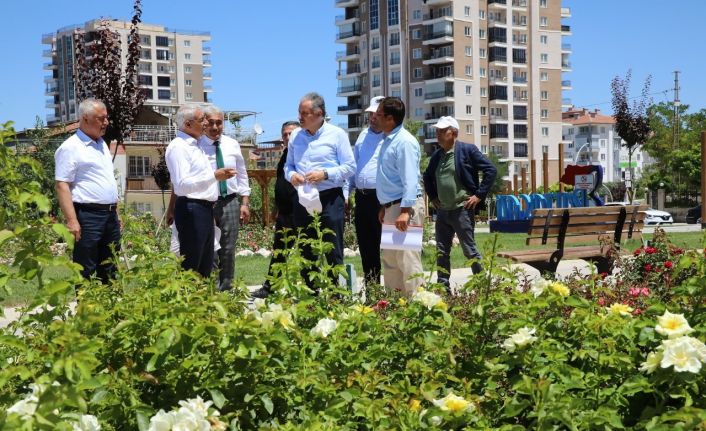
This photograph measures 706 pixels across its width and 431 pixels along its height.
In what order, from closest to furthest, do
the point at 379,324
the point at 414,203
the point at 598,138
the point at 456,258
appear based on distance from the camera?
1. the point at 379,324
2. the point at 414,203
3. the point at 456,258
4. the point at 598,138

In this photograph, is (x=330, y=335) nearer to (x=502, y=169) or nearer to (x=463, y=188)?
(x=463, y=188)

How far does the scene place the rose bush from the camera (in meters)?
2.41

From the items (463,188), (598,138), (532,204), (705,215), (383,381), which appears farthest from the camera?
(598,138)

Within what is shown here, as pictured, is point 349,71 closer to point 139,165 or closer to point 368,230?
point 139,165

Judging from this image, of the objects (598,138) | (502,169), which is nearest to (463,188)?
(502,169)

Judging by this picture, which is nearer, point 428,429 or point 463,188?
point 428,429

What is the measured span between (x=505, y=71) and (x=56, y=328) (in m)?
107

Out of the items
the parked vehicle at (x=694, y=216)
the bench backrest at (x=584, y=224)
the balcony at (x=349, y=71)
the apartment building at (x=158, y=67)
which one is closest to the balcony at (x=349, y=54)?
the balcony at (x=349, y=71)

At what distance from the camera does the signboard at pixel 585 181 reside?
861 inches

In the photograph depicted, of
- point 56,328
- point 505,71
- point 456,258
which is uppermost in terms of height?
point 505,71

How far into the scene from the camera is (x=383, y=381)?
2.98 metres

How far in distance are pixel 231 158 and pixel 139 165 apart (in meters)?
68.3

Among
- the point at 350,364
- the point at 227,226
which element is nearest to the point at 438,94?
the point at 227,226

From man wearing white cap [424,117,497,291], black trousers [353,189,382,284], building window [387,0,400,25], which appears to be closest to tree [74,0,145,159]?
man wearing white cap [424,117,497,291]
